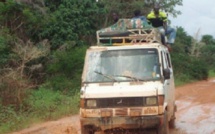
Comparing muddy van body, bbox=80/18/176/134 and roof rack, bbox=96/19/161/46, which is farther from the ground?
roof rack, bbox=96/19/161/46

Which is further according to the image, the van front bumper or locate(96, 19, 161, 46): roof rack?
locate(96, 19, 161, 46): roof rack

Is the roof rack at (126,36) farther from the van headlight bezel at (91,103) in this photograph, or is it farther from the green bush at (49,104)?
the green bush at (49,104)

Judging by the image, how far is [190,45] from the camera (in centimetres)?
4344

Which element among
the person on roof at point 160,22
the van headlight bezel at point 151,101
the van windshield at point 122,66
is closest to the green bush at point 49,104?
the person on roof at point 160,22

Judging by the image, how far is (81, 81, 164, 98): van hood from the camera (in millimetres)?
7414

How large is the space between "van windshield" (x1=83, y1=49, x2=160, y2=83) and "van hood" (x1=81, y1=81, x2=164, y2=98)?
198 mm

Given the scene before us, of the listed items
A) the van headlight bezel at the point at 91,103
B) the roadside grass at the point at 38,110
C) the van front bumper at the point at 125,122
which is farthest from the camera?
the roadside grass at the point at 38,110

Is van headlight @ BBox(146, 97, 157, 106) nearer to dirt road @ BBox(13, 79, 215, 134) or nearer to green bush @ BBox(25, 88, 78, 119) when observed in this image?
dirt road @ BBox(13, 79, 215, 134)

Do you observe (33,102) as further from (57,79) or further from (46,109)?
(57,79)

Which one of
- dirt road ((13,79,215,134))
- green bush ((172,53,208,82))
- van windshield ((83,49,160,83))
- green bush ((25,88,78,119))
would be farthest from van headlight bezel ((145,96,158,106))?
green bush ((172,53,208,82))

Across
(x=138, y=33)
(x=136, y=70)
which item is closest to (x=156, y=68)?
(x=136, y=70)

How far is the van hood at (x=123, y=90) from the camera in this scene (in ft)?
24.3

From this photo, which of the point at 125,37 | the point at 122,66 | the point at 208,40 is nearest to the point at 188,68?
the point at 125,37

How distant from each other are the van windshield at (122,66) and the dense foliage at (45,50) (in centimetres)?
374
